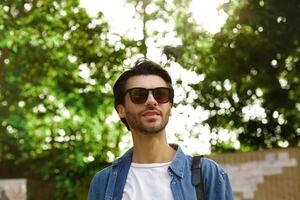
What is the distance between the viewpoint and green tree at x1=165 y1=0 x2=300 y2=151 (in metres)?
16.4

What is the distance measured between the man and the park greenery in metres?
12.4

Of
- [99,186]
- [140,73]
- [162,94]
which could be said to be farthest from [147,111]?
[99,186]

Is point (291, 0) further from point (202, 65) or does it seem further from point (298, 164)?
point (298, 164)

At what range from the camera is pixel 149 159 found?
345 centimetres

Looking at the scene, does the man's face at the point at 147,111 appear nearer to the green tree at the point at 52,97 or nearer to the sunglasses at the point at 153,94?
the sunglasses at the point at 153,94

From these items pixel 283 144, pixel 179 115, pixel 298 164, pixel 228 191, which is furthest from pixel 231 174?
pixel 228 191

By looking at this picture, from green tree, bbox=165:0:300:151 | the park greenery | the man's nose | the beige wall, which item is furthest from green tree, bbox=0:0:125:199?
the man's nose

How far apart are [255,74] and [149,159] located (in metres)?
14.0

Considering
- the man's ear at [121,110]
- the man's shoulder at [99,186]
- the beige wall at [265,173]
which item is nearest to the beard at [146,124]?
the man's ear at [121,110]

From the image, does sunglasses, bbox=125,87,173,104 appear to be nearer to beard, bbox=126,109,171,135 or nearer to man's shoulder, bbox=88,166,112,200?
beard, bbox=126,109,171,135

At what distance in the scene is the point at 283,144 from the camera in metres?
16.9

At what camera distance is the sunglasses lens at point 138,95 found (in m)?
3.44

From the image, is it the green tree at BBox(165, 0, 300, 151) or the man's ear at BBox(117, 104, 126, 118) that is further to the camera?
the green tree at BBox(165, 0, 300, 151)

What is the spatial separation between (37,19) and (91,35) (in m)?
1.99
